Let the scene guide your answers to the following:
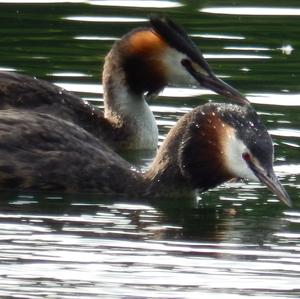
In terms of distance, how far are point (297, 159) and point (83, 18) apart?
5.72 meters

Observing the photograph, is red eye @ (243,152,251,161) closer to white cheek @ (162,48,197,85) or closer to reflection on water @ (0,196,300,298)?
reflection on water @ (0,196,300,298)

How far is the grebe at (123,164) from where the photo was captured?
12.8m

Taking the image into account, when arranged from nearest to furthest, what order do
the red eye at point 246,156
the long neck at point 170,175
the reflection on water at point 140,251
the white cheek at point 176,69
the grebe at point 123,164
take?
the reflection on water at point 140,251, the red eye at point 246,156, the grebe at point 123,164, the long neck at point 170,175, the white cheek at point 176,69

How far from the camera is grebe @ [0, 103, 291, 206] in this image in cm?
1284

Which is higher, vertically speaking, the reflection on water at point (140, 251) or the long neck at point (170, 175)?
the long neck at point (170, 175)

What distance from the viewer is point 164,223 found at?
1230cm

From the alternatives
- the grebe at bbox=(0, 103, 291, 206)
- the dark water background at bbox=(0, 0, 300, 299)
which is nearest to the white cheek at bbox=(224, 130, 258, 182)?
the grebe at bbox=(0, 103, 291, 206)

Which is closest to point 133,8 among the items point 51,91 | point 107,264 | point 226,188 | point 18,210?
point 51,91

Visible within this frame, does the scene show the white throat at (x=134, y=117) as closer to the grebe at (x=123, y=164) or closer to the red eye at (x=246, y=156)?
the grebe at (x=123, y=164)

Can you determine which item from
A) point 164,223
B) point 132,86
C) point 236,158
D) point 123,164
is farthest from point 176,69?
point 164,223

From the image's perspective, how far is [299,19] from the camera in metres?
19.9

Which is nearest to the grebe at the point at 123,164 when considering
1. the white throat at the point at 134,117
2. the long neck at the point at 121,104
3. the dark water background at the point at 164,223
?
the dark water background at the point at 164,223

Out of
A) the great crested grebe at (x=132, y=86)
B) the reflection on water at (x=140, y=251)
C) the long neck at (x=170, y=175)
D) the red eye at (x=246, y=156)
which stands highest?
the great crested grebe at (x=132, y=86)

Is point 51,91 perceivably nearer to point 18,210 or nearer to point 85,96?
point 85,96
